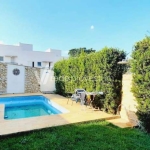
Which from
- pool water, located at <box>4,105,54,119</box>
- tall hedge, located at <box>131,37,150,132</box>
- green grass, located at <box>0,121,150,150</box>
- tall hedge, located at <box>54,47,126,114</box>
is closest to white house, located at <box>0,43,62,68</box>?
tall hedge, located at <box>54,47,126,114</box>

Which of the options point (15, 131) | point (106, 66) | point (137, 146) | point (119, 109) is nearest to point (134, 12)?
point (106, 66)

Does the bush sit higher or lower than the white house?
lower

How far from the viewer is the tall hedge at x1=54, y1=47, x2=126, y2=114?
8531 millimetres

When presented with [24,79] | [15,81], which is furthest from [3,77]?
[24,79]

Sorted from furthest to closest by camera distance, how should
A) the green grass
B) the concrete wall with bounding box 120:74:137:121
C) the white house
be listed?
the white house, the concrete wall with bounding box 120:74:137:121, the green grass

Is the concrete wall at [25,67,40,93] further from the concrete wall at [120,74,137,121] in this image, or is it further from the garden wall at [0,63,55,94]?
the concrete wall at [120,74,137,121]

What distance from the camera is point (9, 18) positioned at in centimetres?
1447

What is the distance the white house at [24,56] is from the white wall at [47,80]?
1186cm

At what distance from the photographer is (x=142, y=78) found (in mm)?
6129

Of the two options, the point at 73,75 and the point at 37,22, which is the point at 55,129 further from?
the point at 37,22

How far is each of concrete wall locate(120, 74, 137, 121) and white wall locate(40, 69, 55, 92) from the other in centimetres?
1299

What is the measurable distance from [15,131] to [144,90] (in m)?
4.92

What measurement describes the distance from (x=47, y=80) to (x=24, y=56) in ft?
43.1

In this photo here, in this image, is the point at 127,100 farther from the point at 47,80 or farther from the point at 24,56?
the point at 24,56
